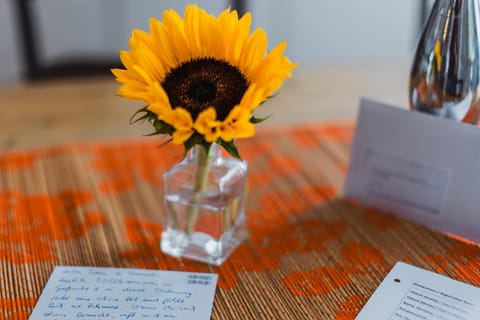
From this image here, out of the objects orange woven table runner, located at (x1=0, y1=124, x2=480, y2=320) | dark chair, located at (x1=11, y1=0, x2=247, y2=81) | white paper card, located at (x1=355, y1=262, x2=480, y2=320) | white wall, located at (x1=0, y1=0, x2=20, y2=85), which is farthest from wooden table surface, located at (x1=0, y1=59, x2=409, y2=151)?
white wall, located at (x1=0, y1=0, x2=20, y2=85)

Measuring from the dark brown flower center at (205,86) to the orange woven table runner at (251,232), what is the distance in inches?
9.4

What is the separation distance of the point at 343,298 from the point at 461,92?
0.34m

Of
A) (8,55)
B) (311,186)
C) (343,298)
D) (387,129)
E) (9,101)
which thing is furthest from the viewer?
(8,55)

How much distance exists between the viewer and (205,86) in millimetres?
777

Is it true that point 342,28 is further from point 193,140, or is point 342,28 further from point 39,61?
point 193,140

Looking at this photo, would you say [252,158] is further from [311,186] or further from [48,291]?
[48,291]

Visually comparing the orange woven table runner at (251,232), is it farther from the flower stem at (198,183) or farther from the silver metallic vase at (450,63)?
the silver metallic vase at (450,63)

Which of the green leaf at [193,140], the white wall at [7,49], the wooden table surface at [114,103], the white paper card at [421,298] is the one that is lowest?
the white wall at [7,49]

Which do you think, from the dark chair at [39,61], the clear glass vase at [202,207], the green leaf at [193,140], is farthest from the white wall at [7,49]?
the green leaf at [193,140]

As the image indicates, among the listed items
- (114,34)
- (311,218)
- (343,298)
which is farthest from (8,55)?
(343,298)

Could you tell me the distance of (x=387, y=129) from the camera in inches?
37.9

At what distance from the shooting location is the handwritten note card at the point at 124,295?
0.77m

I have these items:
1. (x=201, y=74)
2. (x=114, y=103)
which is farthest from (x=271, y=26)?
(x=201, y=74)

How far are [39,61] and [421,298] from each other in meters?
1.58
